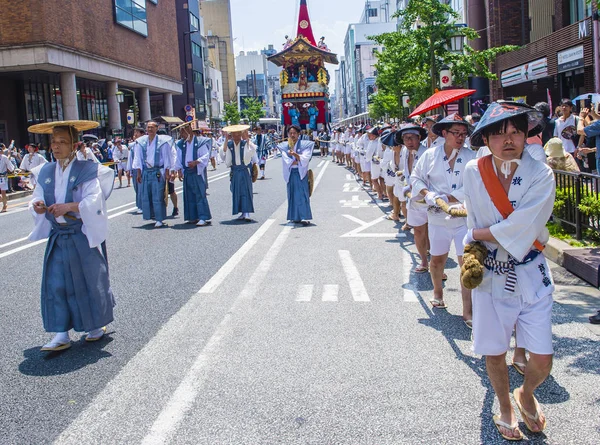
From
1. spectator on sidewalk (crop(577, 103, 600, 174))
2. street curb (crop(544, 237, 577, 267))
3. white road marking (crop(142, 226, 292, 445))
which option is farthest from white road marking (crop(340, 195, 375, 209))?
white road marking (crop(142, 226, 292, 445))

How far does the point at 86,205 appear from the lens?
5.16m

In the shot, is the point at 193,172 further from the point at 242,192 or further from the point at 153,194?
the point at 242,192

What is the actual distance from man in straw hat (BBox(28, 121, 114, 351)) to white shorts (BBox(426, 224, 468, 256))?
2817mm

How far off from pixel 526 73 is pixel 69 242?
2335 centimetres

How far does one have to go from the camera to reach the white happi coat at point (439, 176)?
5707 millimetres

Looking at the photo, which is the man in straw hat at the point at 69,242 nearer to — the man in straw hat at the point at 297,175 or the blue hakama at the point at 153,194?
the man in straw hat at the point at 297,175

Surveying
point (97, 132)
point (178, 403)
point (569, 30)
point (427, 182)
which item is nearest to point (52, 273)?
point (178, 403)

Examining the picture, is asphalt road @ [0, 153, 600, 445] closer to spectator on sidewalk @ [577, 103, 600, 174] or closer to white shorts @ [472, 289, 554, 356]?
white shorts @ [472, 289, 554, 356]

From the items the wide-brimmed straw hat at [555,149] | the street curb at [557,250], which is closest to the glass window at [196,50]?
the wide-brimmed straw hat at [555,149]

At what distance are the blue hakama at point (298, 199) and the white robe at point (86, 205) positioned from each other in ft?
22.6

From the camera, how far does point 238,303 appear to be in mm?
6590

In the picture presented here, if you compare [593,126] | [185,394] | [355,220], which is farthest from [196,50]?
[185,394]

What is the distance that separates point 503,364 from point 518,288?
0.43 meters

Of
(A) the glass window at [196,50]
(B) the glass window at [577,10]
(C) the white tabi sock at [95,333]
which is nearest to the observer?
(C) the white tabi sock at [95,333]
